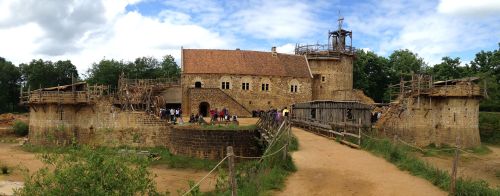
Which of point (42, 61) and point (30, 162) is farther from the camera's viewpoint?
point (42, 61)

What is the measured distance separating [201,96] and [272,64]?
29.2 feet

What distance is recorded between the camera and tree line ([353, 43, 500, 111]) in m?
50.4

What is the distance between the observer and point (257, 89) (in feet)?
139

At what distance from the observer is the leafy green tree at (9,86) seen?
2530 inches

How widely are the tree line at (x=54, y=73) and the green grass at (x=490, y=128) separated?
39231mm

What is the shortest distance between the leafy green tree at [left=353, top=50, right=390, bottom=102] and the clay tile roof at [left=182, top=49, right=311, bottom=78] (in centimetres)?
1368

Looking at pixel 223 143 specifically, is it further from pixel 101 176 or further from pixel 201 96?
pixel 101 176

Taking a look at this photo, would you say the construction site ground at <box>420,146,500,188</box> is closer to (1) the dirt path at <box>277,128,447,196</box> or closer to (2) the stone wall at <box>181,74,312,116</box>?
(1) the dirt path at <box>277,128,447,196</box>

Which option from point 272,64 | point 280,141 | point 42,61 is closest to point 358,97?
point 272,64

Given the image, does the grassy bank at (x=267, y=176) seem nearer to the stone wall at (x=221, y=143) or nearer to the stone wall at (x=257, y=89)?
the stone wall at (x=221, y=143)

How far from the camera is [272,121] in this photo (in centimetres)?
2355

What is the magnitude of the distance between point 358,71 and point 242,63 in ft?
64.8

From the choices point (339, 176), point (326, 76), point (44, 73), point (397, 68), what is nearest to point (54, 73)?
point (44, 73)

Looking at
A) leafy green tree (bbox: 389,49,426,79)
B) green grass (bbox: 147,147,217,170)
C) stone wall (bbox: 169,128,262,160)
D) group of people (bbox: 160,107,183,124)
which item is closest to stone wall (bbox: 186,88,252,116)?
group of people (bbox: 160,107,183,124)
